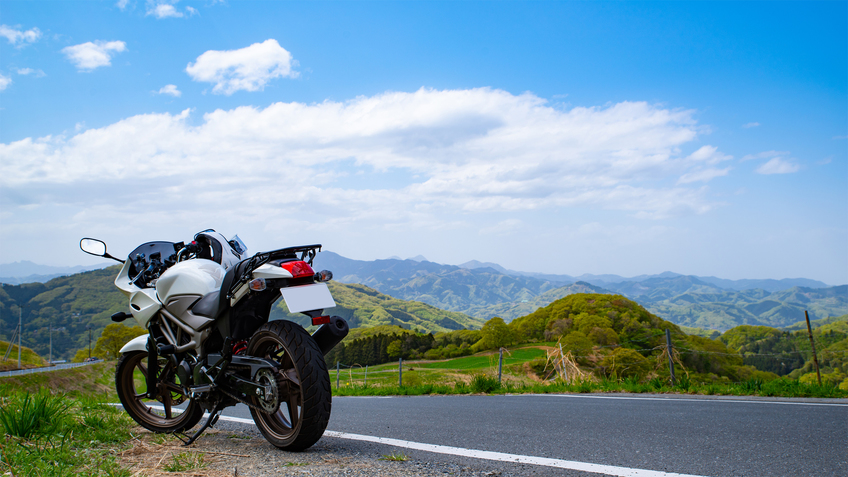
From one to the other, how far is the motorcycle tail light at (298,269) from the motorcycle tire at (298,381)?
339 mm

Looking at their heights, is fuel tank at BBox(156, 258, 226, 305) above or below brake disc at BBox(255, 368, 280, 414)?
above

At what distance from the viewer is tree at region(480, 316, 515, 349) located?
64.9 metres

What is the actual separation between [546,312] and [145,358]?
66.7 metres

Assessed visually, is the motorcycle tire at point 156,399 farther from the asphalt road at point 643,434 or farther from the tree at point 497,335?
the tree at point 497,335

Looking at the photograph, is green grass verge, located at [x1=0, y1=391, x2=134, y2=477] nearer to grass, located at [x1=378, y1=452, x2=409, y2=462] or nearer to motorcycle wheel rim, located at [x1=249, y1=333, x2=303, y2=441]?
motorcycle wheel rim, located at [x1=249, y1=333, x2=303, y2=441]

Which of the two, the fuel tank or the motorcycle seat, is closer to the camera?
the motorcycle seat

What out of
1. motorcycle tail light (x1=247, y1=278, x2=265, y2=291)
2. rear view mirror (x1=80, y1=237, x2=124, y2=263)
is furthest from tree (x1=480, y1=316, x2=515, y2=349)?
motorcycle tail light (x1=247, y1=278, x2=265, y2=291)

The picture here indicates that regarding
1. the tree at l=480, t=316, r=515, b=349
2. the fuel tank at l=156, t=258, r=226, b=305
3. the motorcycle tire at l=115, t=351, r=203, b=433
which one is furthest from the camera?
the tree at l=480, t=316, r=515, b=349

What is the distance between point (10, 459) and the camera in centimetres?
294

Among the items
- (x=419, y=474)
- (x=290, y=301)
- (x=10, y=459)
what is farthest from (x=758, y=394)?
(x=10, y=459)

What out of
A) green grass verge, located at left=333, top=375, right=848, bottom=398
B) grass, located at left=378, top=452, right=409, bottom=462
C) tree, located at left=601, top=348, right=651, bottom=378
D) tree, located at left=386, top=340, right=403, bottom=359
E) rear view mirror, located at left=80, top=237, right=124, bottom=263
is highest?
rear view mirror, located at left=80, top=237, right=124, bottom=263

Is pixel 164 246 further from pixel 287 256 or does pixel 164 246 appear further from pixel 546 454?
pixel 546 454

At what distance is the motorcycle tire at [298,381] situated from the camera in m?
3.20

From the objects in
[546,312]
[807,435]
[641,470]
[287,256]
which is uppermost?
[287,256]
